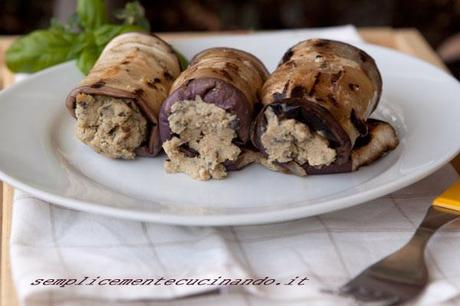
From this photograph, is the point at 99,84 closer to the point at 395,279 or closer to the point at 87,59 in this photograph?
the point at 87,59

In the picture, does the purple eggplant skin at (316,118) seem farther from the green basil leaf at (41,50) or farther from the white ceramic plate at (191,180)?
the green basil leaf at (41,50)

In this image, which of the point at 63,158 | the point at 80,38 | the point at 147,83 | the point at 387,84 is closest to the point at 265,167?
the point at 147,83

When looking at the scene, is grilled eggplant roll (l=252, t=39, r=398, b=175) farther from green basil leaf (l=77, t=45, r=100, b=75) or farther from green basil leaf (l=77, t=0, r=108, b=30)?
green basil leaf (l=77, t=0, r=108, b=30)

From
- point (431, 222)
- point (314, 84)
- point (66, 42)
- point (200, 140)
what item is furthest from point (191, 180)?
point (66, 42)

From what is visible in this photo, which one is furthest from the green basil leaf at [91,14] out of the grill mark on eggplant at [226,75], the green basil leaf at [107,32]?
the grill mark on eggplant at [226,75]

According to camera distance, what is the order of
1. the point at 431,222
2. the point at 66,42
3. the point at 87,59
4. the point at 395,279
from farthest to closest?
the point at 66,42, the point at 87,59, the point at 431,222, the point at 395,279
